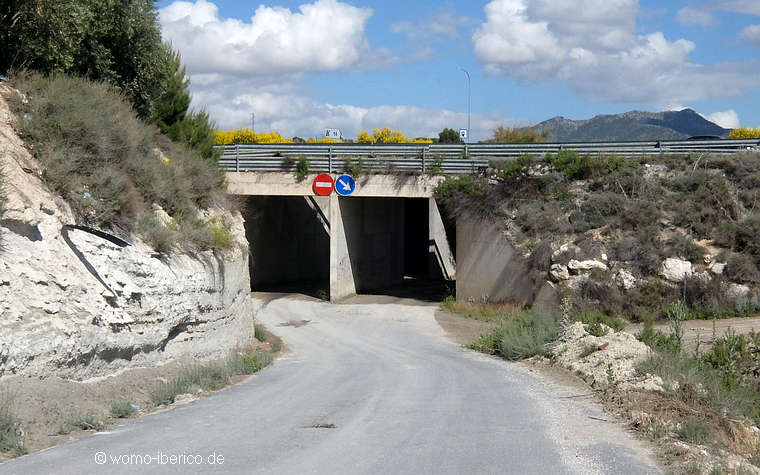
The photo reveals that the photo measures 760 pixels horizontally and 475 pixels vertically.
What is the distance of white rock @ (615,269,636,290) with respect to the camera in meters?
23.0

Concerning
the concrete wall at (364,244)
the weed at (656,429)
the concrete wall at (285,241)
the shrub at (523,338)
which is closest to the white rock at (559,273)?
the shrub at (523,338)

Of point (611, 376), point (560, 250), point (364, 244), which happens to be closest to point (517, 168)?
point (560, 250)

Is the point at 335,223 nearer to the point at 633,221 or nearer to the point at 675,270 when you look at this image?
the point at 633,221

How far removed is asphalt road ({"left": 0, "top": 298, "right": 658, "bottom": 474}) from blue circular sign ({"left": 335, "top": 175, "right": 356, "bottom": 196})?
594 inches

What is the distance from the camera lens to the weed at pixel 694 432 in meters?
8.30

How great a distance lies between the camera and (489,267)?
27.4m

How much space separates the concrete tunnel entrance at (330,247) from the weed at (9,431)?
21.9m

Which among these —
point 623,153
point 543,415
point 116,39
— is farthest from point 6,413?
point 623,153

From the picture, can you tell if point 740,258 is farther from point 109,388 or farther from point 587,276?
point 109,388

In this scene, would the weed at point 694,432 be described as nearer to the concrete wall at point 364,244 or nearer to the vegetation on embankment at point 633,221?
the vegetation on embankment at point 633,221

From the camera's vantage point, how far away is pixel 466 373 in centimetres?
1479

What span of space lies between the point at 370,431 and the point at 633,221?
731 inches

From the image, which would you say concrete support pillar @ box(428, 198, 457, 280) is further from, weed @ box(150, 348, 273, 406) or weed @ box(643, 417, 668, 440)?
weed @ box(643, 417, 668, 440)

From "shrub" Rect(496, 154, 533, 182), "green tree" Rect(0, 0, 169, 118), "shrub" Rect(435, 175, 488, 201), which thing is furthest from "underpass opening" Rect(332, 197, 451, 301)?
"green tree" Rect(0, 0, 169, 118)
